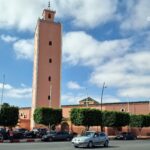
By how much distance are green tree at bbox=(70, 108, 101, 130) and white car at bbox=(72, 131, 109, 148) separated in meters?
26.5

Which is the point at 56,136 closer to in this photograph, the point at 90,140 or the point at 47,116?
the point at 47,116

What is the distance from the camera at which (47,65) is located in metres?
77.9

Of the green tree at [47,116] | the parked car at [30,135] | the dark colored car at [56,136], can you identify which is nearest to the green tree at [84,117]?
the green tree at [47,116]

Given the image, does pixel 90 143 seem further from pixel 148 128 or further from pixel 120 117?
pixel 148 128

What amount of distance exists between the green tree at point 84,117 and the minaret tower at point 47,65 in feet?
47.0

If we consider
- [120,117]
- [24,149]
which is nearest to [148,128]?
[120,117]

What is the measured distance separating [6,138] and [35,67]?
33595mm

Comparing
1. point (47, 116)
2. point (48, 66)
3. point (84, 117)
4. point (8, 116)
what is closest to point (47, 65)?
point (48, 66)

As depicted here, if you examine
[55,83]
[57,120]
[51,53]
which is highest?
[51,53]

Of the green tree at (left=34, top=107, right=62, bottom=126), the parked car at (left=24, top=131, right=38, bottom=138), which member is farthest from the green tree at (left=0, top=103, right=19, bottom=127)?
the parked car at (left=24, top=131, right=38, bottom=138)

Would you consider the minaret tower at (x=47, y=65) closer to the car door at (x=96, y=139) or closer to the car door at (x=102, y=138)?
the car door at (x=102, y=138)

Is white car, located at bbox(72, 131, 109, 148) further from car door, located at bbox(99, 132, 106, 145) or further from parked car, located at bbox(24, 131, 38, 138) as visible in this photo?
parked car, located at bbox(24, 131, 38, 138)

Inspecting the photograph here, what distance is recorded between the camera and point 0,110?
5609cm

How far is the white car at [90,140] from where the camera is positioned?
33156mm
